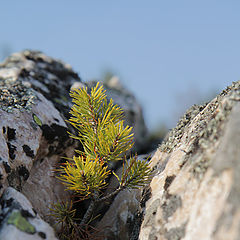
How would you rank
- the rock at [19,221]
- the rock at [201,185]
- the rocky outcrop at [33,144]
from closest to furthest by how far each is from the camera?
the rock at [201,185] < the rock at [19,221] < the rocky outcrop at [33,144]

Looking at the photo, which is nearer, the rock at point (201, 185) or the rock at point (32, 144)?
the rock at point (201, 185)

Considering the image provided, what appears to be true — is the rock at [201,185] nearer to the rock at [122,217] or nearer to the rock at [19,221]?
the rock at [122,217]

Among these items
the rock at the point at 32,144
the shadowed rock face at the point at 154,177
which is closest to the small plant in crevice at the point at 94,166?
the shadowed rock face at the point at 154,177

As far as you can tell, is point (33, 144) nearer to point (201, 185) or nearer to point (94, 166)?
point (94, 166)

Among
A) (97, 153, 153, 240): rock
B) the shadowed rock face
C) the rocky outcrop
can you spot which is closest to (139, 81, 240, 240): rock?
the shadowed rock face

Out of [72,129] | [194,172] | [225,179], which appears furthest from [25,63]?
[225,179]
